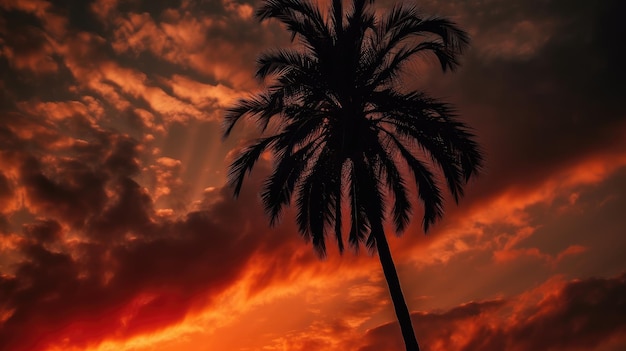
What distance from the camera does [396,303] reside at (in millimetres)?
14742

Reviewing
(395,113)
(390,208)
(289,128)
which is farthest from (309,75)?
(390,208)

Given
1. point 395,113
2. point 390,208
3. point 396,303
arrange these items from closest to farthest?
point 396,303 → point 395,113 → point 390,208

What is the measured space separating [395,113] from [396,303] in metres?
6.10

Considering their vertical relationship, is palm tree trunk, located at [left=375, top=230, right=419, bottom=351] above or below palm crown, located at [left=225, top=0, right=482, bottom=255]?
below

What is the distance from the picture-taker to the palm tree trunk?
1432 cm

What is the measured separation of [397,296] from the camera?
48.3ft

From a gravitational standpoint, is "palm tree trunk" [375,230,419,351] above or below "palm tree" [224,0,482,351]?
below

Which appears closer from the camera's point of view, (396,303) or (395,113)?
(396,303)

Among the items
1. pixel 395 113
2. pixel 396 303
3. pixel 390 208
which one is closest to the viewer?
pixel 396 303

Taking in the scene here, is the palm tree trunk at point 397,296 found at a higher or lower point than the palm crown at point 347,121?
lower

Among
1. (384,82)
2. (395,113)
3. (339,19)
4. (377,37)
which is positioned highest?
(339,19)

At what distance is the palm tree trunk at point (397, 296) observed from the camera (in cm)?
1432

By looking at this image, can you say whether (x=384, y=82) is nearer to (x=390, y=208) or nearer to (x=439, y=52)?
(x=439, y=52)

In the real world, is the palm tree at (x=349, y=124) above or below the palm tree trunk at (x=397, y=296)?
above
